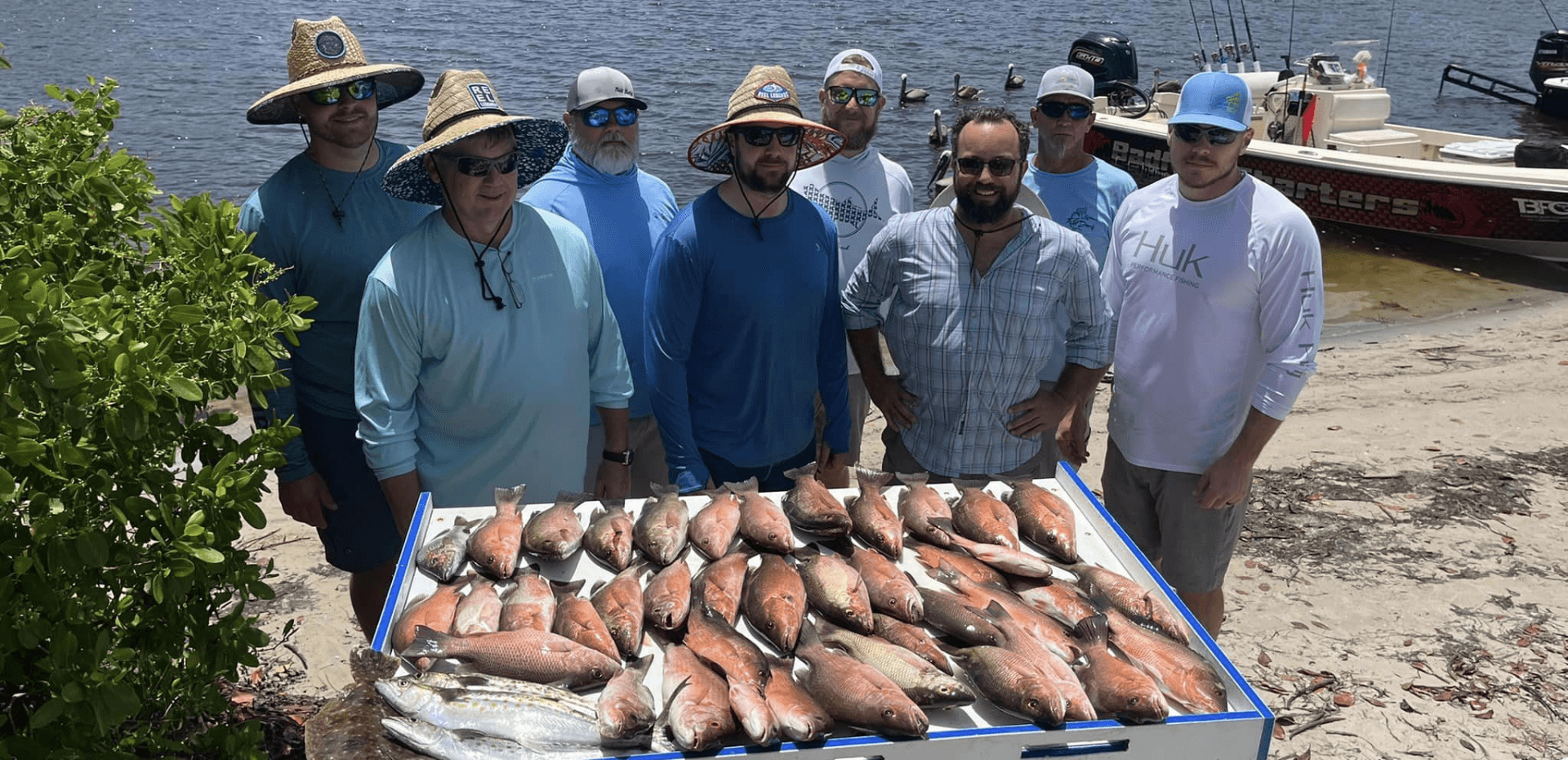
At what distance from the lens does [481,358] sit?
136 inches

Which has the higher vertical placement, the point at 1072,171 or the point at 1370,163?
the point at 1072,171

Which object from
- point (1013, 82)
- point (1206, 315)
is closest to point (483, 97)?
point (1206, 315)

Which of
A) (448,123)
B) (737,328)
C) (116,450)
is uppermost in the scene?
(448,123)

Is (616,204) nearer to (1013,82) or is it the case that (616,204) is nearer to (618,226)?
(618,226)

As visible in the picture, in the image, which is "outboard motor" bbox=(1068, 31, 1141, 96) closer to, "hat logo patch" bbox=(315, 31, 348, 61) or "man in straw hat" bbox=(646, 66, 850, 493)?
"man in straw hat" bbox=(646, 66, 850, 493)

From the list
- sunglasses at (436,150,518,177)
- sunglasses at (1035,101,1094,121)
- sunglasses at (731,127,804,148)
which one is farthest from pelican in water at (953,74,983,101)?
sunglasses at (436,150,518,177)

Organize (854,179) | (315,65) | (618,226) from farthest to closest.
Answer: (854,179) → (618,226) → (315,65)

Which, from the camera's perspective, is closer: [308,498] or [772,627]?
[772,627]

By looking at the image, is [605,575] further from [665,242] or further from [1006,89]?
[1006,89]

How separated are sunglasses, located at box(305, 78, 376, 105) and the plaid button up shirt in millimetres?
1906

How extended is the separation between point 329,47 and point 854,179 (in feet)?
7.30

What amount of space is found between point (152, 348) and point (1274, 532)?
605 centimetres

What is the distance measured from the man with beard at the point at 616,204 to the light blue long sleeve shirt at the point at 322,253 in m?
0.64

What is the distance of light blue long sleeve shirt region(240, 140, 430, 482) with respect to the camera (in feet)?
12.8
